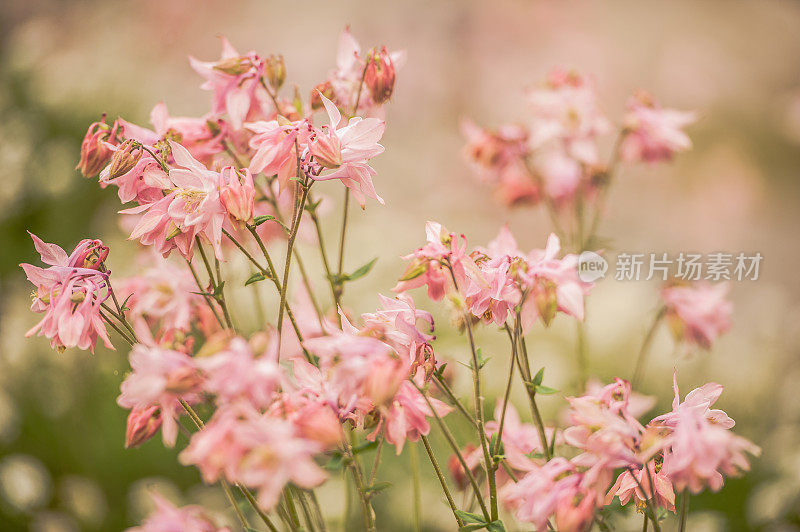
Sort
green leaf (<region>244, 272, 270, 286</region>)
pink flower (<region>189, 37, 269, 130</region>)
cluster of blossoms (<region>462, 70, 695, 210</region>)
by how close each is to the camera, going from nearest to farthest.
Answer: green leaf (<region>244, 272, 270, 286</region>) < pink flower (<region>189, 37, 269, 130</region>) < cluster of blossoms (<region>462, 70, 695, 210</region>)

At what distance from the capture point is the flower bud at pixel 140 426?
0.73 metres

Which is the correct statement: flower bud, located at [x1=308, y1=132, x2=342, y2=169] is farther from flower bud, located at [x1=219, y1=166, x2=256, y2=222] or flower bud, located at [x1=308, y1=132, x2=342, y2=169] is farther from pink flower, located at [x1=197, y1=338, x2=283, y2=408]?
pink flower, located at [x1=197, y1=338, x2=283, y2=408]

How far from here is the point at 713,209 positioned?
300 centimetres

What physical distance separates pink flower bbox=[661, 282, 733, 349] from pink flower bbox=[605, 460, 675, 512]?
439 mm

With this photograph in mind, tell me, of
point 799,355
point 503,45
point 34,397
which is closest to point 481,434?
point 34,397

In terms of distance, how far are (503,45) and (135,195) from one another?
2905 mm

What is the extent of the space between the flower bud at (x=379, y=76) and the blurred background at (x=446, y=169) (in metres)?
0.77

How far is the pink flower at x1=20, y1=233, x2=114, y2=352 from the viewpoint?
2.23 feet

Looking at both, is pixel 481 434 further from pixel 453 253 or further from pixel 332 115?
pixel 332 115

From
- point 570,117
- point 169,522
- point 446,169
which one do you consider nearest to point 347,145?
point 169,522

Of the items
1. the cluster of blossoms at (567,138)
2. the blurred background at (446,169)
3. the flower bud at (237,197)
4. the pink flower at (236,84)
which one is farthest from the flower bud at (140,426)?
the blurred background at (446,169)

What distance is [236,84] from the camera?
2.76ft

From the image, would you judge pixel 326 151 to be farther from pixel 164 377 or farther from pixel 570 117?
pixel 570 117
